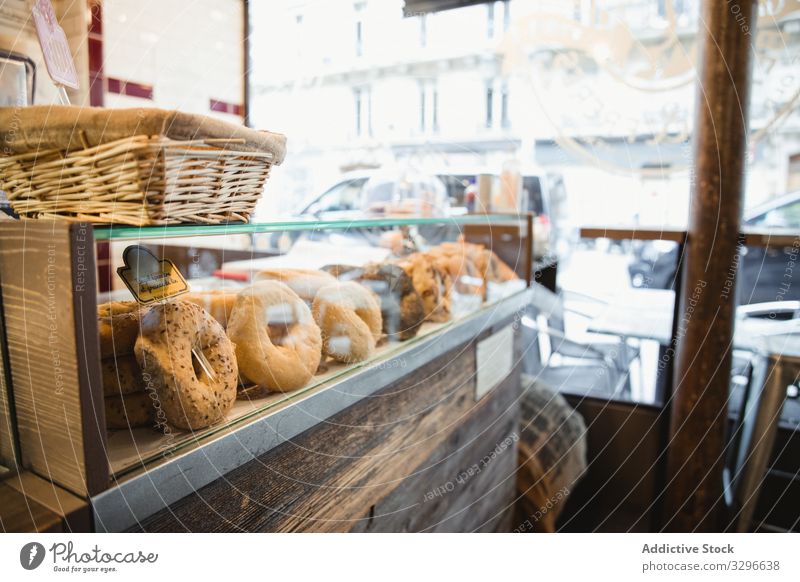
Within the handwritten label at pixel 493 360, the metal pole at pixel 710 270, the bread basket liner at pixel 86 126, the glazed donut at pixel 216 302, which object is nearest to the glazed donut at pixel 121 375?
the glazed donut at pixel 216 302

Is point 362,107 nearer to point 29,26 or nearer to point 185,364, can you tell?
point 29,26

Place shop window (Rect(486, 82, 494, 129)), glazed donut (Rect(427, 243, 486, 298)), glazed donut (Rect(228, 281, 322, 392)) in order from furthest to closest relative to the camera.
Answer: shop window (Rect(486, 82, 494, 129)) → glazed donut (Rect(427, 243, 486, 298)) → glazed donut (Rect(228, 281, 322, 392))

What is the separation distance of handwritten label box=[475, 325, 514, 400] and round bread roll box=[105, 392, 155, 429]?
79 cm

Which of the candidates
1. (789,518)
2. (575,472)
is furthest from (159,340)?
(789,518)

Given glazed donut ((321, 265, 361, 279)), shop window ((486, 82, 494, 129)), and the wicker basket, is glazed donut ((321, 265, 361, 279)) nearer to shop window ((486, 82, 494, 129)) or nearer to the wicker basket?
the wicker basket

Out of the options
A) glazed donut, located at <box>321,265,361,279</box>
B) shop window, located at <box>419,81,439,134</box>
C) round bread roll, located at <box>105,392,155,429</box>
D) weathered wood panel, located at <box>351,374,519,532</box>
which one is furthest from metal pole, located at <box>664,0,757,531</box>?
round bread roll, located at <box>105,392,155,429</box>

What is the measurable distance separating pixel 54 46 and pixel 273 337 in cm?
41

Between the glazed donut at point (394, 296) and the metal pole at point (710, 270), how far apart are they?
0.87 metres

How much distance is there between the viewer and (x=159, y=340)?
55 centimetres

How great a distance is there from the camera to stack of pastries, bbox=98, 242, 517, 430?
21.9 inches

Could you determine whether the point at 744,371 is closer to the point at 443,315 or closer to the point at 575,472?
the point at 575,472

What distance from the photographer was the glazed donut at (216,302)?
0.67 meters

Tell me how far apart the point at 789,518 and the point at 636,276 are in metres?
1.73

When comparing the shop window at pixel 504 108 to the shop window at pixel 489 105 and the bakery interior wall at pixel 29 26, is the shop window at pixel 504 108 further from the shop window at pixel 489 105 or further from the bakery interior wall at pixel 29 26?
the bakery interior wall at pixel 29 26
